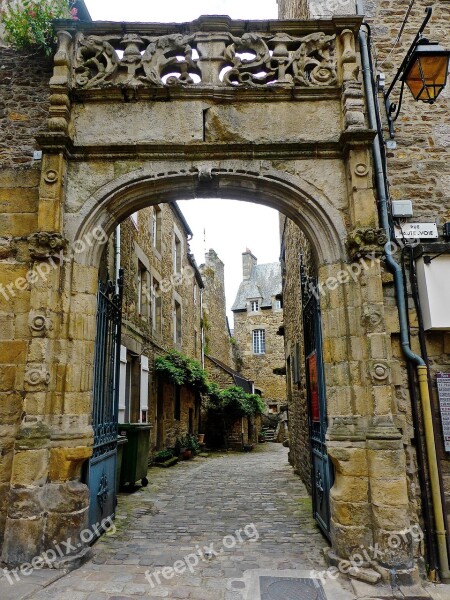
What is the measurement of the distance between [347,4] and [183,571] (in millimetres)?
6151

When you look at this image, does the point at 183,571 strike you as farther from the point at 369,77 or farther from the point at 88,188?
the point at 369,77

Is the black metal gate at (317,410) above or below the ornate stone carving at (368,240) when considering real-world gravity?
below

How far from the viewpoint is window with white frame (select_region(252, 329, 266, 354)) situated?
28.9 m

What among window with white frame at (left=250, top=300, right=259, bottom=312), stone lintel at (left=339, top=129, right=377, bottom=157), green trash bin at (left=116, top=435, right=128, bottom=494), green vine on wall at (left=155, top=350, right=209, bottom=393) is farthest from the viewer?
window with white frame at (left=250, top=300, right=259, bottom=312)

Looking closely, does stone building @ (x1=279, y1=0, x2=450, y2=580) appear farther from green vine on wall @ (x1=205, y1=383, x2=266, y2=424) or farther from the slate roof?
the slate roof

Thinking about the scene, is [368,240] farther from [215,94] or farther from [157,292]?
[157,292]

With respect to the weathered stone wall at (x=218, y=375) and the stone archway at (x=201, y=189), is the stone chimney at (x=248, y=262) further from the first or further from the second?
the stone archway at (x=201, y=189)

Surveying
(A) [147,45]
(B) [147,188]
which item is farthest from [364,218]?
(A) [147,45]

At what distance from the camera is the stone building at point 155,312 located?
902 centimetres

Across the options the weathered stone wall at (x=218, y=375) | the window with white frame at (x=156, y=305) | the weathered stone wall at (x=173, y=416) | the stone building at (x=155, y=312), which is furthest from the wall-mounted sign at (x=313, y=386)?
the weathered stone wall at (x=218, y=375)

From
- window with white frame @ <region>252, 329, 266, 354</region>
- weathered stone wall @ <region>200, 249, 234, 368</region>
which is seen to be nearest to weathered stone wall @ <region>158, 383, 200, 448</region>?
weathered stone wall @ <region>200, 249, 234, 368</region>

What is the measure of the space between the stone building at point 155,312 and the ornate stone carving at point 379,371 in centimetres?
454

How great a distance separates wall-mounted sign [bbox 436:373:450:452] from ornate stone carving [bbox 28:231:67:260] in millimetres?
3725

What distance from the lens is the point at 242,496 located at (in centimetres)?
681
